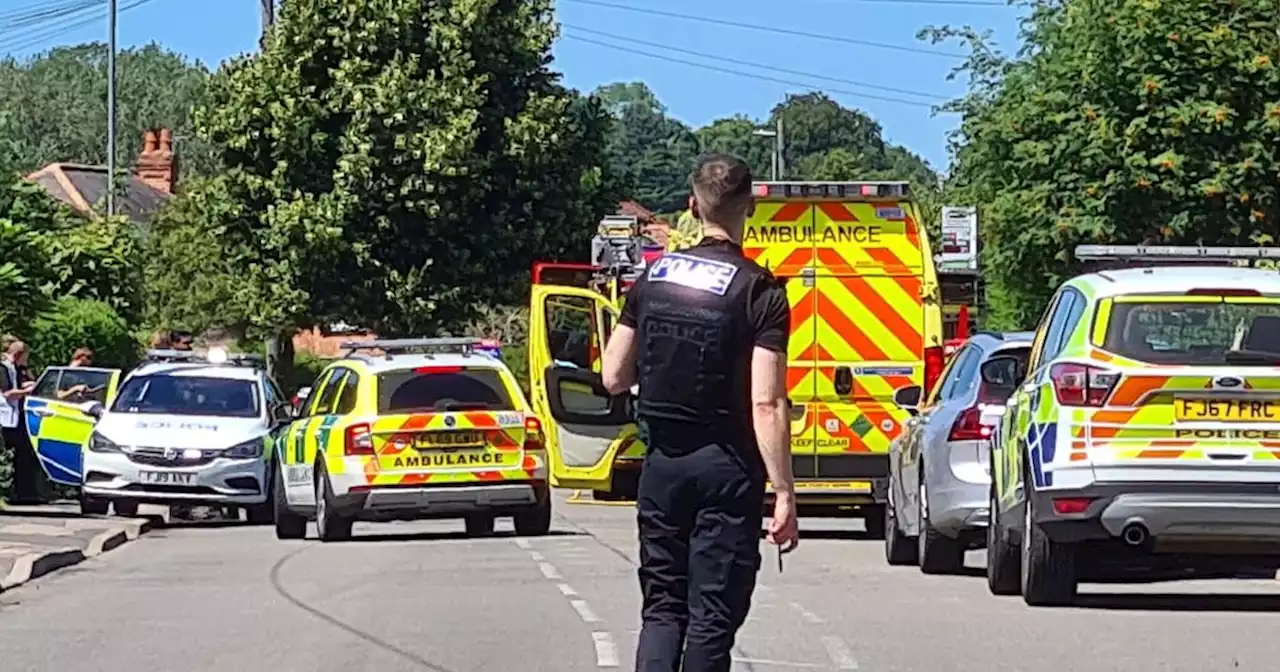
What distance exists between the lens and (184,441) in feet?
A: 77.0

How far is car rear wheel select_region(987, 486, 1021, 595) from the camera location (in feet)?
46.1

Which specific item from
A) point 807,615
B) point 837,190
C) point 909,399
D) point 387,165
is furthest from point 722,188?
point 387,165

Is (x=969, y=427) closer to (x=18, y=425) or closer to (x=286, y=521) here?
(x=286, y=521)

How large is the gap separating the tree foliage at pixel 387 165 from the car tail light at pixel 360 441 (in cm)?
2038

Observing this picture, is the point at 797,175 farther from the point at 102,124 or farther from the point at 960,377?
the point at 960,377

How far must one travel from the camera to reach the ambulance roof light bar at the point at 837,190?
837 inches

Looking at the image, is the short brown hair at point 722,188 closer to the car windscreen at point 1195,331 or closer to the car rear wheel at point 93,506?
the car windscreen at point 1195,331

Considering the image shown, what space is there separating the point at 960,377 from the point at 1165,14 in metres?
10.5

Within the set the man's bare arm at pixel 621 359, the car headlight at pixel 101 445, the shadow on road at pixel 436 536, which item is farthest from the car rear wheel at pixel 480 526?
the man's bare arm at pixel 621 359

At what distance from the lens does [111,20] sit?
51094 mm

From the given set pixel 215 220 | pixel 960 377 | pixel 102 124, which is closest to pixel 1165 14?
pixel 960 377

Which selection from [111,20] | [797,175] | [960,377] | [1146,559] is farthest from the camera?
[797,175]

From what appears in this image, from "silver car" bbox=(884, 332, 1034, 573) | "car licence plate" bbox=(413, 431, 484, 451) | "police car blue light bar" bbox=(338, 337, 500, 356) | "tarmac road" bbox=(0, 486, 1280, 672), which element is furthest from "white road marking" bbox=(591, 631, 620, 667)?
"police car blue light bar" bbox=(338, 337, 500, 356)

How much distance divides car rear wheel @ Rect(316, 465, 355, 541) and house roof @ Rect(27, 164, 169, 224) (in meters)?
56.5
